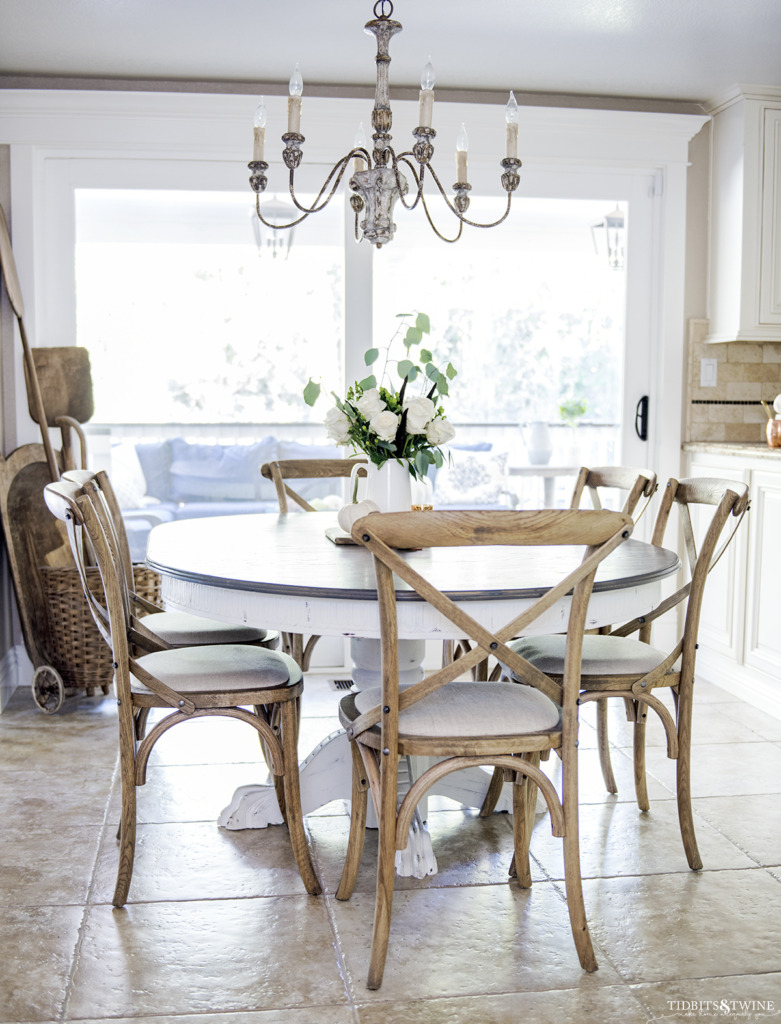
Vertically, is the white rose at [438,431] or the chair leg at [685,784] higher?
the white rose at [438,431]

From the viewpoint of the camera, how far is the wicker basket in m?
3.54

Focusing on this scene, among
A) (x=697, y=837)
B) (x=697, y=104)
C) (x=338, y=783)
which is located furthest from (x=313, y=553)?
(x=697, y=104)

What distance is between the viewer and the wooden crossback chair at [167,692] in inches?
82.5

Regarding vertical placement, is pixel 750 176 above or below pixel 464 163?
above

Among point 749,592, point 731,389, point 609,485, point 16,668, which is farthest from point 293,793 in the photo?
point 731,389

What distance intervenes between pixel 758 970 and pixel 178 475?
282 cm

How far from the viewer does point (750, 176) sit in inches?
153

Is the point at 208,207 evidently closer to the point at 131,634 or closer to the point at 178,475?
the point at 178,475

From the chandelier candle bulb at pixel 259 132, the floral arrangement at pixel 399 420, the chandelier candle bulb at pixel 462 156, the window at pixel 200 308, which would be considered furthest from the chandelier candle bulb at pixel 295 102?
the window at pixel 200 308

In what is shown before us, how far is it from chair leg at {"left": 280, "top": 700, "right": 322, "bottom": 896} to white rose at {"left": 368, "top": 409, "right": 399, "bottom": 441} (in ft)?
2.18

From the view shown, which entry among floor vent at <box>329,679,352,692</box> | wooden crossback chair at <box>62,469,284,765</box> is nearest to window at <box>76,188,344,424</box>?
floor vent at <box>329,679,352,692</box>

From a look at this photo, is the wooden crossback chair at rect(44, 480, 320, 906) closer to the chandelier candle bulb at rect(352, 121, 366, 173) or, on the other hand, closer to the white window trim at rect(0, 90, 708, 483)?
the chandelier candle bulb at rect(352, 121, 366, 173)

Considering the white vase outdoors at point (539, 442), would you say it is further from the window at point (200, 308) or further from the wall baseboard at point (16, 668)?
the wall baseboard at point (16, 668)

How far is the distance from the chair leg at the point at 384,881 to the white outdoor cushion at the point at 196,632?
33.5 inches
